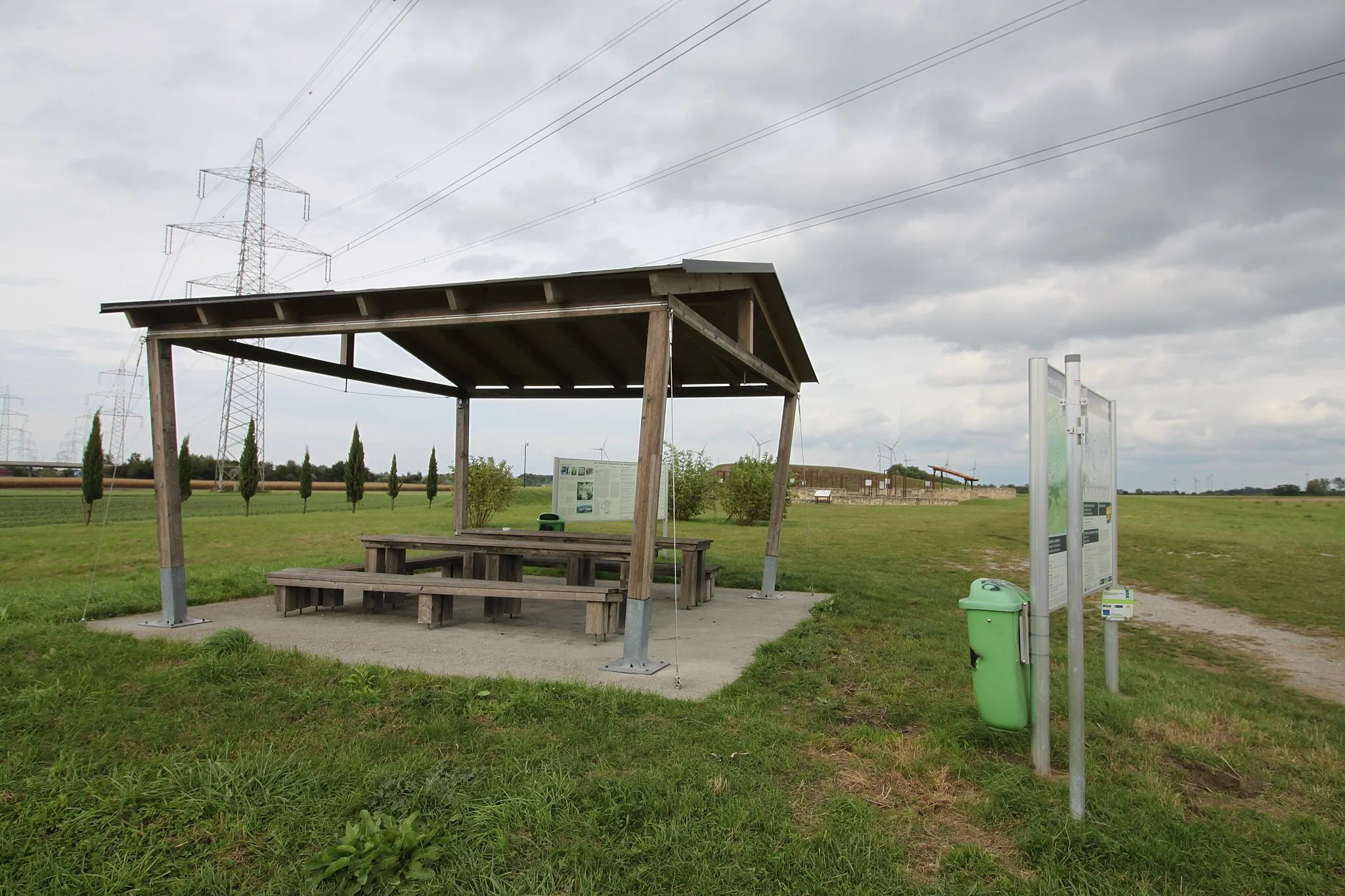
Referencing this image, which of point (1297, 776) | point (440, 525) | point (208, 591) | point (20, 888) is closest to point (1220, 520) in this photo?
point (440, 525)

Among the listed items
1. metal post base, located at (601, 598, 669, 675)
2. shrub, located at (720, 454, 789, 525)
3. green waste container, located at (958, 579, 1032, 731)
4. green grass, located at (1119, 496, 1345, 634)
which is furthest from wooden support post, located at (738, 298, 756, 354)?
shrub, located at (720, 454, 789, 525)

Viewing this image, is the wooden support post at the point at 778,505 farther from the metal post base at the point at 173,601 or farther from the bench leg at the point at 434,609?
the metal post base at the point at 173,601

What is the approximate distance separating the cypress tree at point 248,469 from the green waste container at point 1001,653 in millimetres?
33873

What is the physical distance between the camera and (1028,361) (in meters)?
3.79

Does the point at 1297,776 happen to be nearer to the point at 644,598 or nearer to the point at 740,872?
the point at 740,872

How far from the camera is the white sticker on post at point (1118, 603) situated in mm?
4684

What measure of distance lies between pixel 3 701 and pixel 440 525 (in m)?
20.0

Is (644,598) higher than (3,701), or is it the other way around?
(644,598)

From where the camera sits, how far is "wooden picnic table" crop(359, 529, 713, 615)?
8.48 metres

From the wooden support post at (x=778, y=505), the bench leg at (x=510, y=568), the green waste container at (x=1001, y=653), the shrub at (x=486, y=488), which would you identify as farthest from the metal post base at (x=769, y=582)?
the shrub at (x=486, y=488)

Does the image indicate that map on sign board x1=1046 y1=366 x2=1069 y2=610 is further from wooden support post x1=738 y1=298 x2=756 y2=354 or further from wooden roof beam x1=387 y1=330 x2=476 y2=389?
wooden roof beam x1=387 y1=330 x2=476 y2=389

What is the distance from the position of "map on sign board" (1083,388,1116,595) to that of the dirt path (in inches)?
129

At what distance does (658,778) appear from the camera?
11.8 ft

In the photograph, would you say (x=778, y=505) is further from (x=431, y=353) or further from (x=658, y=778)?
(x=658, y=778)
